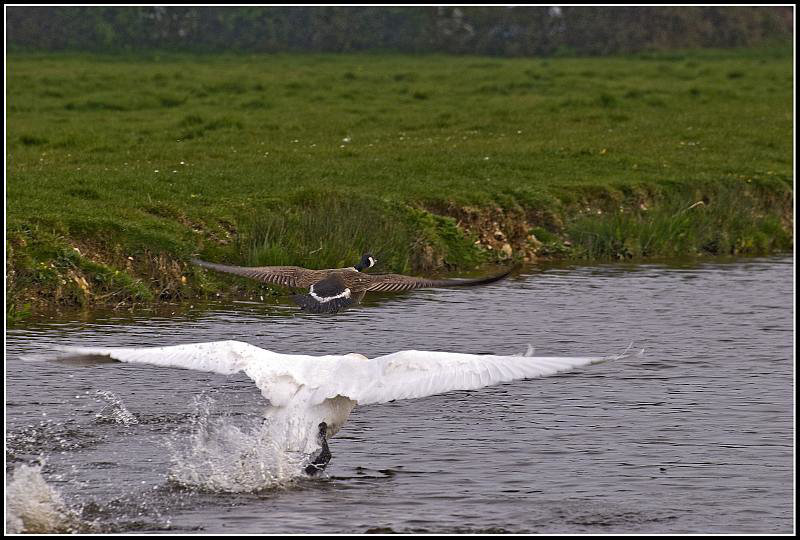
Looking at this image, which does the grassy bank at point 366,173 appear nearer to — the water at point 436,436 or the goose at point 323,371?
the water at point 436,436

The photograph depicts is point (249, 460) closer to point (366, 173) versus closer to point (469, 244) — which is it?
point (469, 244)

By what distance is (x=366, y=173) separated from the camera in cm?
1817

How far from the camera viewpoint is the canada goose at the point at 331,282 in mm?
8984

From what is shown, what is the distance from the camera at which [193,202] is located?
15.7 m

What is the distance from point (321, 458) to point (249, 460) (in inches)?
17.6

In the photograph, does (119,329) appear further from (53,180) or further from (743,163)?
(743,163)

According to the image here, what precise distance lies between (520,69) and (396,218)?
64.0 feet

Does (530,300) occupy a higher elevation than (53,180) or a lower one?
lower

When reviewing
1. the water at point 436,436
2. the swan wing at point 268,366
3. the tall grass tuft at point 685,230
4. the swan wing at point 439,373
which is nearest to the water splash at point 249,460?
the water at point 436,436

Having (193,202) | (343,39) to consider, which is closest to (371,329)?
(193,202)

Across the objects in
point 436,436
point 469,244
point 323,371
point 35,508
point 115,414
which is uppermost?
point 323,371

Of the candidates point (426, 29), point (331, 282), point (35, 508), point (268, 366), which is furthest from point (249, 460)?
point (426, 29)

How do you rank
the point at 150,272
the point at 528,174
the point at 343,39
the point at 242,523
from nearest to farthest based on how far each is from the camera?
the point at 242,523
the point at 150,272
the point at 528,174
the point at 343,39

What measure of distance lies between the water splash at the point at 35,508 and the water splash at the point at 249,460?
2.86 feet
